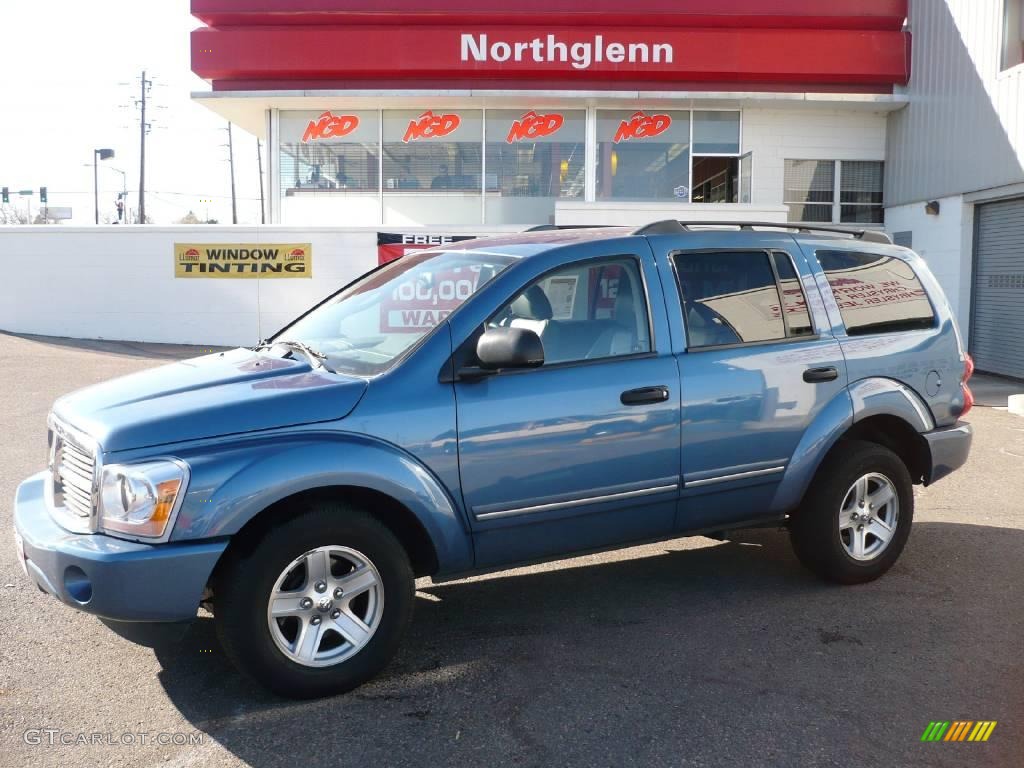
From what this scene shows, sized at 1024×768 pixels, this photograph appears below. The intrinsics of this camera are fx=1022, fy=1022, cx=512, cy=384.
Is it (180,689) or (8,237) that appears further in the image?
(8,237)

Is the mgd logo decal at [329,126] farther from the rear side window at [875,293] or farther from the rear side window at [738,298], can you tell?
the rear side window at [738,298]

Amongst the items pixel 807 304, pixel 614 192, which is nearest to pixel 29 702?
pixel 807 304

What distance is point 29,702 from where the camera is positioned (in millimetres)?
3957

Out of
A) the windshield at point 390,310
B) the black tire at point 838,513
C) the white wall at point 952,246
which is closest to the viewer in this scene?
the windshield at point 390,310

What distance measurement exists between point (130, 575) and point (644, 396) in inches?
88.8

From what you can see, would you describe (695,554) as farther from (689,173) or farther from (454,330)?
(689,173)

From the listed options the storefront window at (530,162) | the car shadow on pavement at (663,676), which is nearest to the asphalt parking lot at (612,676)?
the car shadow on pavement at (663,676)

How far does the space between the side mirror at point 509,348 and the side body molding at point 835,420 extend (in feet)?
5.44

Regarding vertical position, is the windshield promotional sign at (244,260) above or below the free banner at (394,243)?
below

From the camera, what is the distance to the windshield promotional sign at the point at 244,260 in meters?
18.1

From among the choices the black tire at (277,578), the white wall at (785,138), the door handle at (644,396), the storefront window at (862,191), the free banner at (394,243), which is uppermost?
the white wall at (785,138)

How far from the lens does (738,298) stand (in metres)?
5.07

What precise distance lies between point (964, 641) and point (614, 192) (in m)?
17.0

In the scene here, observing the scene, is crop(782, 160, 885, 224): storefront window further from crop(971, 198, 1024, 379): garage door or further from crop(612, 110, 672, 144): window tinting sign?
crop(971, 198, 1024, 379): garage door
